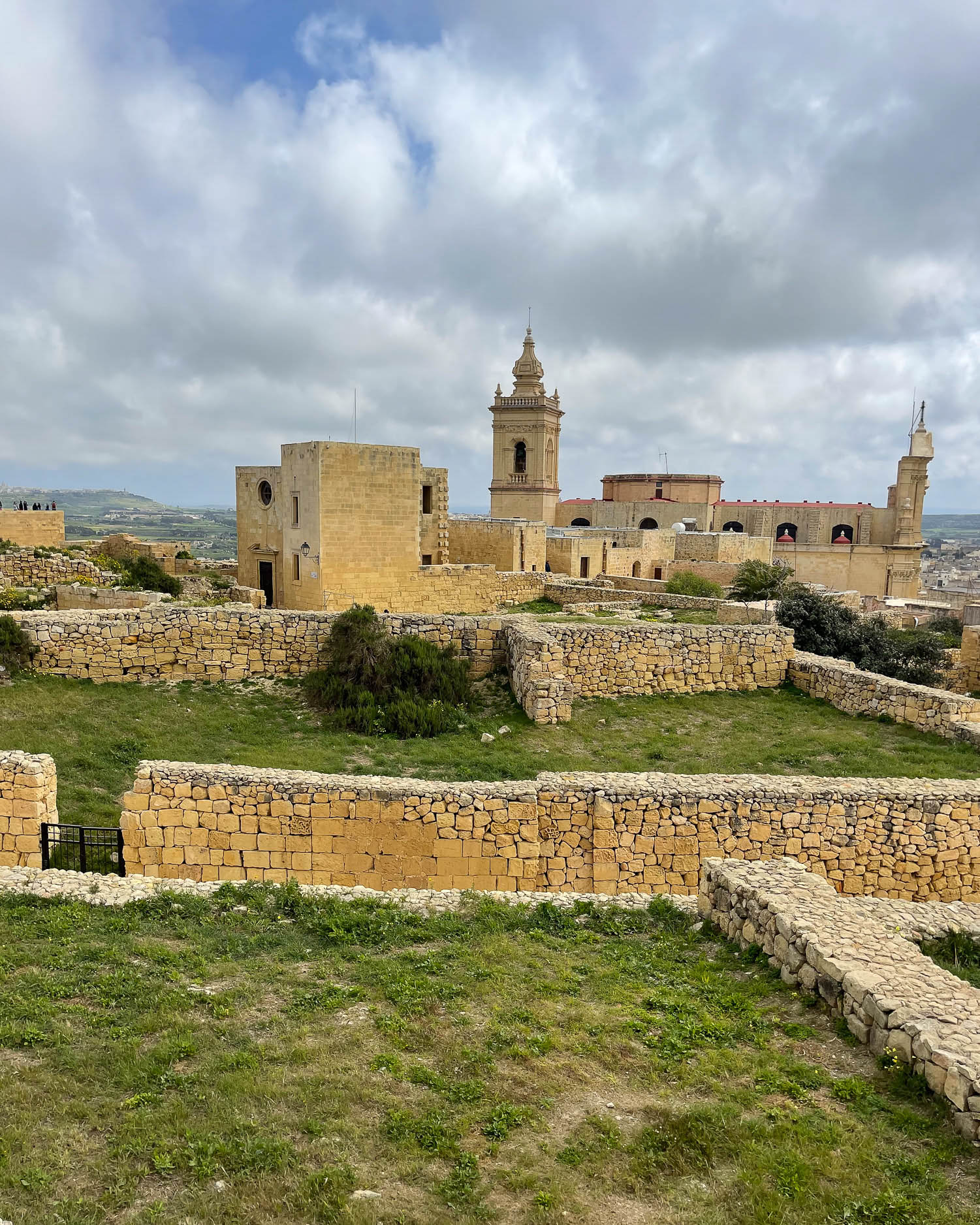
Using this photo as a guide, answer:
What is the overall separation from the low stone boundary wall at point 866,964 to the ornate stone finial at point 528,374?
4481 cm

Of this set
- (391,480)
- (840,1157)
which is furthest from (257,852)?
(391,480)

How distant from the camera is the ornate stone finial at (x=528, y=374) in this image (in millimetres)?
48656

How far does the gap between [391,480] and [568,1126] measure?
727 inches

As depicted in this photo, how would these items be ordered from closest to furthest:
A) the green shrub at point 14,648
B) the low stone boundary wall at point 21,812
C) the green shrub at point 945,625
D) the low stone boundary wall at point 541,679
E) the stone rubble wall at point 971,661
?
the low stone boundary wall at point 21,812 → the low stone boundary wall at point 541,679 → the green shrub at point 14,648 → the stone rubble wall at point 971,661 → the green shrub at point 945,625

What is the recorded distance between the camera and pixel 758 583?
28516 millimetres

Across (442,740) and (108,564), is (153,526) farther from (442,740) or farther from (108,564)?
(442,740)

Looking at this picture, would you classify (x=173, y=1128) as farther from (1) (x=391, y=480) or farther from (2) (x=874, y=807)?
(1) (x=391, y=480)

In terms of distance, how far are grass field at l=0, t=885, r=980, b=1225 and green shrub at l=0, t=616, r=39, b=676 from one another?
25.1 feet

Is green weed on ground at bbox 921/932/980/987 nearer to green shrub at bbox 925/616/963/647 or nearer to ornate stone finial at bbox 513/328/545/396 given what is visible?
green shrub at bbox 925/616/963/647

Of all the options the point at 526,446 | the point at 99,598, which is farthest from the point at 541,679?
the point at 526,446

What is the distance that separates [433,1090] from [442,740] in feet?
23.5

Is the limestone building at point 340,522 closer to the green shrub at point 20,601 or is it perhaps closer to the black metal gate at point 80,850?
the green shrub at point 20,601

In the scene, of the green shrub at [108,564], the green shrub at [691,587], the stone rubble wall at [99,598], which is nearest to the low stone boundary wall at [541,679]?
the stone rubble wall at [99,598]

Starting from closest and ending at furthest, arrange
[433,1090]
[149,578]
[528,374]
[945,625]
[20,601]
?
1. [433,1090]
2. [20,601]
3. [149,578]
4. [945,625]
5. [528,374]
